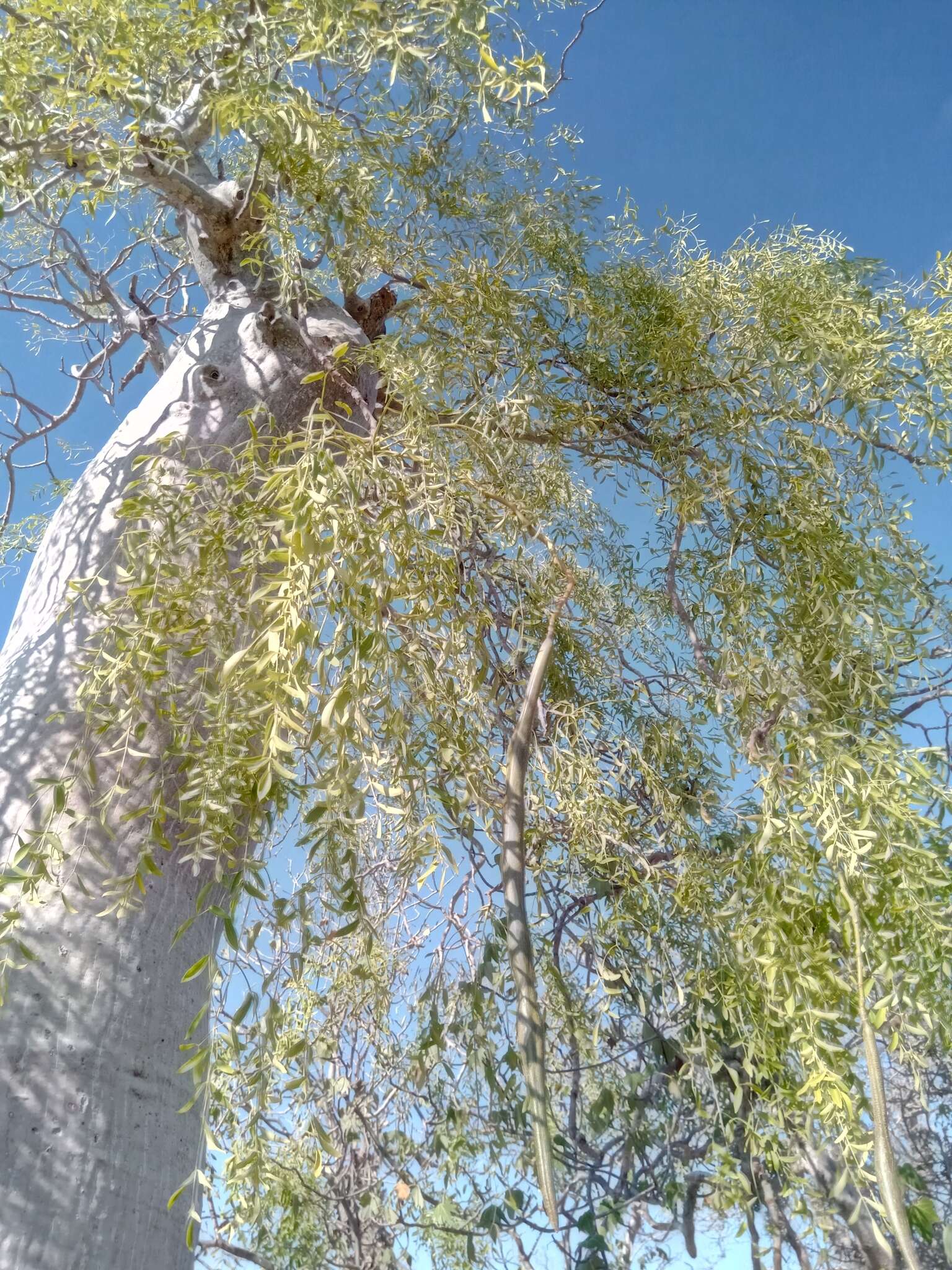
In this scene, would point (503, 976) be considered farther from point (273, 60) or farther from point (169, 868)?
point (273, 60)

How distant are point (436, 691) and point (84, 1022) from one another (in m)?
0.43

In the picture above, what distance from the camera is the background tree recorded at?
73 cm

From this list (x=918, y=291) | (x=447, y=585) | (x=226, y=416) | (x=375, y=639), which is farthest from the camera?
(x=918, y=291)

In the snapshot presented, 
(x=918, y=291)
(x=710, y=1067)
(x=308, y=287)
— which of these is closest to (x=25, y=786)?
(x=308, y=287)

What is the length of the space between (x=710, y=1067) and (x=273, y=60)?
4.42 ft

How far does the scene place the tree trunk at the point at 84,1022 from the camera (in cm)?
65

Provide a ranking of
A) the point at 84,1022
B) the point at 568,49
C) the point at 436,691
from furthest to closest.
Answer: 1. the point at 568,49
2. the point at 436,691
3. the point at 84,1022

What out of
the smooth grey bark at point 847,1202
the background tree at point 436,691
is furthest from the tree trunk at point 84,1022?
the smooth grey bark at point 847,1202

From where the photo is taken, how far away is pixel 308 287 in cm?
116

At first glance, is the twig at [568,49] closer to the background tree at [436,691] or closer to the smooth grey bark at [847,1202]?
the background tree at [436,691]

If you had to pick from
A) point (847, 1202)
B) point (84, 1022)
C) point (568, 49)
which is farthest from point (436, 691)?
point (568, 49)

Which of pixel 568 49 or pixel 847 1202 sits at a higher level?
pixel 568 49

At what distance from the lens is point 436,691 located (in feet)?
3.07

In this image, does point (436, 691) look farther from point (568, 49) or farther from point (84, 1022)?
point (568, 49)
